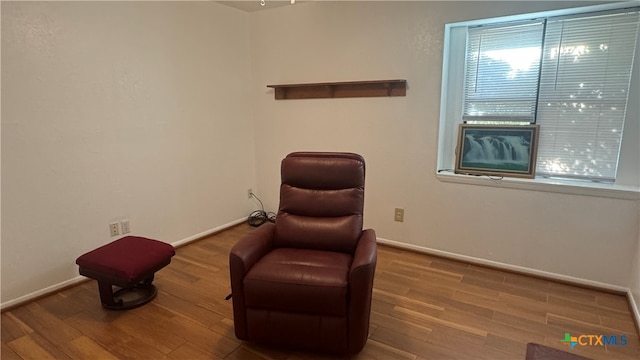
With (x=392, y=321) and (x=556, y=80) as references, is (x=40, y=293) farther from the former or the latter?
(x=556, y=80)

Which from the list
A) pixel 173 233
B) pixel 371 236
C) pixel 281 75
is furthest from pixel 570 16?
pixel 173 233

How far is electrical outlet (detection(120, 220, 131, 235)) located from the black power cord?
1336mm

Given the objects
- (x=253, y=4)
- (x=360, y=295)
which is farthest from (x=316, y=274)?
(x=253, y=4)

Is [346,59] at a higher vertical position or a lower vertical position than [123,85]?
higher

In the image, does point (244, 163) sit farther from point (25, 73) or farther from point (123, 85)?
point (25, 73)

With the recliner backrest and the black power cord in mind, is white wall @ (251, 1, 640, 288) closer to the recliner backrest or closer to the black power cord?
the black power cord

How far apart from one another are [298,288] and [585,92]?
2468 mm

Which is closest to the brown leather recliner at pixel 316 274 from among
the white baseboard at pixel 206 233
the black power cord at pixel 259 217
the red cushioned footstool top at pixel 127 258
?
the red cushioned footstool top at pixel 127 258

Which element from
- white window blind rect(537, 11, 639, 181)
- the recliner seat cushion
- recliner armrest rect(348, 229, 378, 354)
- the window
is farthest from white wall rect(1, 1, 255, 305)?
white window blind rect(537, 11, 639, 181)

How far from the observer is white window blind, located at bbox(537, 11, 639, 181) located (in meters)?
2.35

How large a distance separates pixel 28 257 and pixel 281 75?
2.62 metres

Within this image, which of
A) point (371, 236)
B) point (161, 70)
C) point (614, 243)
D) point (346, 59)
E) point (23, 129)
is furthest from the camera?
point (346, 59)

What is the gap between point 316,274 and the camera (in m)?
1.75

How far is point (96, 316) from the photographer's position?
2.18 metres
